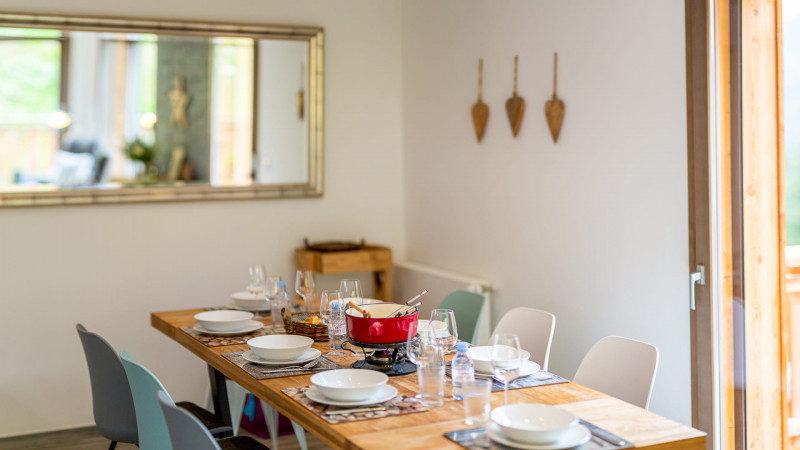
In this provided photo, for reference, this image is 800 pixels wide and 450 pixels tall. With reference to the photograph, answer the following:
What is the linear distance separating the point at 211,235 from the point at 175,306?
443mm

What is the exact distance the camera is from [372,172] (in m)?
4.86

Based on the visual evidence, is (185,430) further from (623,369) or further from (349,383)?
(623,369)

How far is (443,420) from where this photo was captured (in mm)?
1908

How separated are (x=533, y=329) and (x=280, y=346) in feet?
3.22

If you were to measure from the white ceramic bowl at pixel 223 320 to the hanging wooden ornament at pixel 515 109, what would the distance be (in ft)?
5.19

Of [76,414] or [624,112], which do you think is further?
[76,414]

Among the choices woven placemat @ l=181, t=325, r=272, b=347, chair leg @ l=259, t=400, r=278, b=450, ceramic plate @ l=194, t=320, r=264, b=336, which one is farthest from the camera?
chair leg @ l=259, t=400, r=278, b=450

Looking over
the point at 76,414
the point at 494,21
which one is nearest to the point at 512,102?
the point at 494,21

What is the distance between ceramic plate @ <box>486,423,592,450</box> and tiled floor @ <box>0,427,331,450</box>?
2189 mm

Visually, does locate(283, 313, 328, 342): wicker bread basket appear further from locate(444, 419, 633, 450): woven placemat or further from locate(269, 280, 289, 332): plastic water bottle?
→ locate(444, 419, 633, 450): woven placemat

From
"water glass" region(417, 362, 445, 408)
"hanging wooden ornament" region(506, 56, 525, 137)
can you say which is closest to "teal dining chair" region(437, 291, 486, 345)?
"hanging wooden ornament" region(506, 56, 525, 137)

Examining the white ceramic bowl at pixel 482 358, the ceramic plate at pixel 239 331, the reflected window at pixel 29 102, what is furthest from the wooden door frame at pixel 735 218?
the reflected window at pixel 29 102

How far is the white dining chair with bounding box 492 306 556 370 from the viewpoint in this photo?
9.48ft

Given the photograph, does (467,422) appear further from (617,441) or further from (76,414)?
(76,414)
